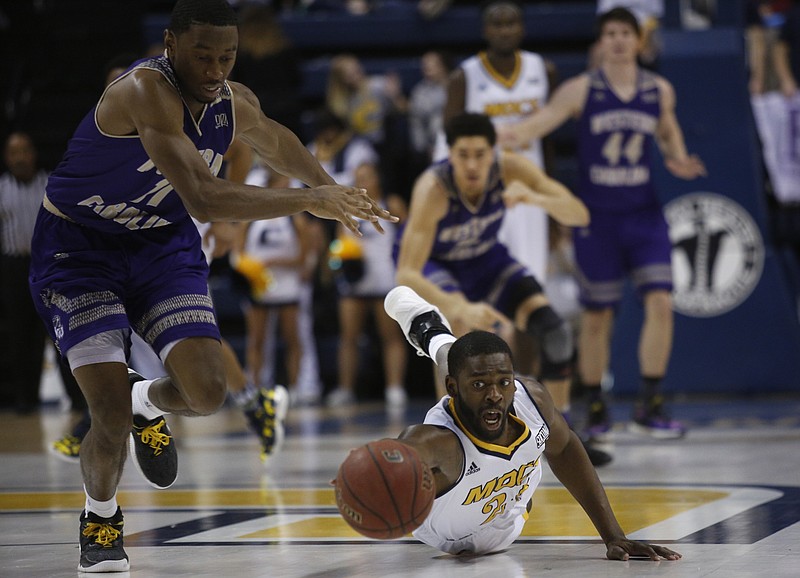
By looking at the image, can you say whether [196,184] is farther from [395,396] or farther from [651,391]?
[395,396]

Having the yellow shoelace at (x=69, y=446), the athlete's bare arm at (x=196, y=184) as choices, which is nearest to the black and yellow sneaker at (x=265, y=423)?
the yellow shoelace at (x=69, y=446)

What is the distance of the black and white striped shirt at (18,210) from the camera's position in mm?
11070

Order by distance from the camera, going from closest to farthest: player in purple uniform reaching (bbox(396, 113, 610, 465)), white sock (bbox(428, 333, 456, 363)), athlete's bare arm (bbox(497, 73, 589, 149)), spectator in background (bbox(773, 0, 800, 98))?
white sock (bbox(428, 333, 456, 363)), player in purple uniform reaching (bbox(396, 113, 610, 465)), athlete's bare arm (bbox(497, 73, 589, 149)), spectator in background (bbox(773, 0, 800, 98))

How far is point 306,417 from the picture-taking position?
34.1 ft

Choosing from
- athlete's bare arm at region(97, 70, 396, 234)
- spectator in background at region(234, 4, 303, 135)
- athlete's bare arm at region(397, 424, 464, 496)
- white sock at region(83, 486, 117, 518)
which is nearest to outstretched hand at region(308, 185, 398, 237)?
athlete's bare arm at region(97, 70, 396, 234)

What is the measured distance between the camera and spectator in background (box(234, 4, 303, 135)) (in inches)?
489

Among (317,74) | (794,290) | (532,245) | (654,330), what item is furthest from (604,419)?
(317,74)

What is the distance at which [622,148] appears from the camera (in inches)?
317

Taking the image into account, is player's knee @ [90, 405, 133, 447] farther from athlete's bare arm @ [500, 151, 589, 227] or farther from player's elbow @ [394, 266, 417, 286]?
athlete's bare arm @ [500, 151, 589, 227]

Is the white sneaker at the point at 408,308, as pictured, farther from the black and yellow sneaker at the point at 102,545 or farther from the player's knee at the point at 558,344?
the black and yellow sneaker at the point at 102,545

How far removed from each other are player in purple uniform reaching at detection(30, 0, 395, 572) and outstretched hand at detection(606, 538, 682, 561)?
1.23 meters

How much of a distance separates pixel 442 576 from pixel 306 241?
8.04 metres

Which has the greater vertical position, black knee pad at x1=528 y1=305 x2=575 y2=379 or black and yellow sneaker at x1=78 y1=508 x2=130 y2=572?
black knee pad at x1=528 y1=305 x2=575 y2=379

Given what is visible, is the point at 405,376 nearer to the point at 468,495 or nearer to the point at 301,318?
the point at 301,318
